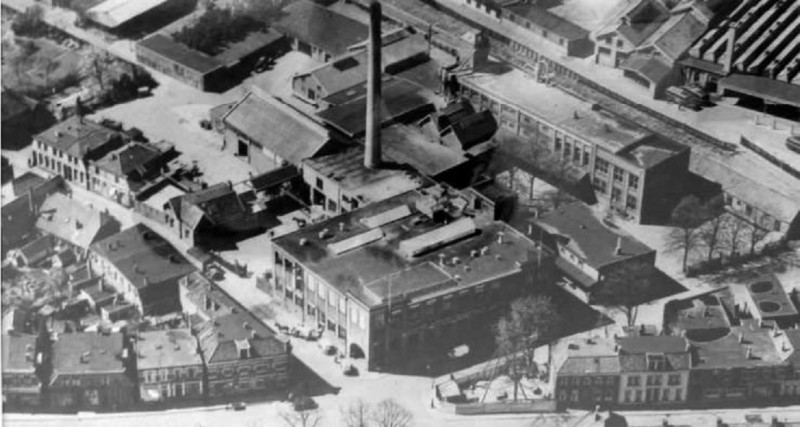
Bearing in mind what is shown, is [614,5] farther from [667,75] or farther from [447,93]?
[447,93]

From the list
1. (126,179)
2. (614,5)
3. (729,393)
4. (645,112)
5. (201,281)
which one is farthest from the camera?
(614,5)

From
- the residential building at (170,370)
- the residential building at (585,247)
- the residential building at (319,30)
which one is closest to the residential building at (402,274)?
the residential building at (585,247)

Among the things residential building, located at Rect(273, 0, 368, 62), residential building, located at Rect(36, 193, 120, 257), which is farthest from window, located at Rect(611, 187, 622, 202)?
residential building, located at Rect(36, 193, 120, 257)

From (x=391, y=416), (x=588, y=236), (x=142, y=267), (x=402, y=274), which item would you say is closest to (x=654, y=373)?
(x=588, y=236)

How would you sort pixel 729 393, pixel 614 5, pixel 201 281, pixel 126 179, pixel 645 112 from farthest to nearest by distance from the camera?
pixel 614 5 < pixel 645 112 < pixel 126 179 < pixel 201 281 < pixel 729 393

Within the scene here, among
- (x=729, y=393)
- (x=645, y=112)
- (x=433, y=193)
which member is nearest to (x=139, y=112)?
(x=433, y=193)

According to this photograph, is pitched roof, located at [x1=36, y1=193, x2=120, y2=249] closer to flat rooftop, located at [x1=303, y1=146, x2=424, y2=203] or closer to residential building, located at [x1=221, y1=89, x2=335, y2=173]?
residential building, located at [x1=221, y1=89, x2=335, y2=173]

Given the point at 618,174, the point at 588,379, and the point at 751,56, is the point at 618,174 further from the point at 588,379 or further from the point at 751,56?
the point at 588,379
